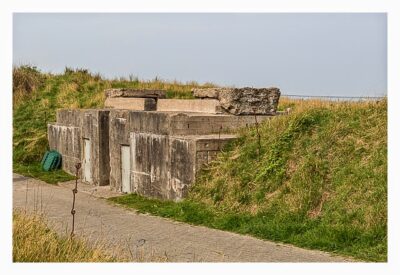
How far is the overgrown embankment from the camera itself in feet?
86.8

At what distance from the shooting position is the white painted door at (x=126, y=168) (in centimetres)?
1852

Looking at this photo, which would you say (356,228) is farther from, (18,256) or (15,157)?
(15,157)

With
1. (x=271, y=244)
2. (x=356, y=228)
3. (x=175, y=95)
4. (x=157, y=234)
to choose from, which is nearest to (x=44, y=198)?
(x=157, y=234)

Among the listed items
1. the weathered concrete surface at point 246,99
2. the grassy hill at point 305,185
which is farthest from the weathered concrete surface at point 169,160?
the weathered concrete surface at point 246,99

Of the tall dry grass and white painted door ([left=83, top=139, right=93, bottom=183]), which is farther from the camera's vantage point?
white painted door ([left=83, top=139, right=93, bottom=183])

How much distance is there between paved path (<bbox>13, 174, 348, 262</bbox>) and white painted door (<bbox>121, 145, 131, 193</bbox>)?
5.60 feet

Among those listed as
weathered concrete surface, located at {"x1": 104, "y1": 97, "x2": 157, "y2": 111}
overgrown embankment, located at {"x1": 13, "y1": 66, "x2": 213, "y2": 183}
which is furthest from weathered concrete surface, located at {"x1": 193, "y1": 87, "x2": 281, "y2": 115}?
overgrown embankment, located at {"x1": 13, "y1": 66, "x2": 213, "y2": 183}

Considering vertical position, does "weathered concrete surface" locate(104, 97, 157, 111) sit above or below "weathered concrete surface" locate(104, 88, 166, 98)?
below

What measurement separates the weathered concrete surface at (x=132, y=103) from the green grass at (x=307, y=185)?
192 inches

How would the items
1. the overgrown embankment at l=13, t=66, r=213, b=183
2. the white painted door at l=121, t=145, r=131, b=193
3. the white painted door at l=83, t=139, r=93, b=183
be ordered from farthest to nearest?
the overgrown embankment at l=13, t=66, r=213, b=183 < the white painted door at l=83, t=139, r=93, b=183 < the white painted door at l=121, t=145, r=131, b=193

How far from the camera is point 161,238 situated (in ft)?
39.0

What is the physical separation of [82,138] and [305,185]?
11.4 m

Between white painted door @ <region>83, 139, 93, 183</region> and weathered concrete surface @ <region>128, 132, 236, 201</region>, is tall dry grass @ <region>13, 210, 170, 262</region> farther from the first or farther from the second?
white painted door @ <region>83, 139, 93, 183</region>

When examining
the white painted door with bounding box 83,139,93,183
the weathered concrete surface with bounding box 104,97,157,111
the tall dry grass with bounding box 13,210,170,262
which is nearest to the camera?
the tall dry grass with bounding box 13,210,170,262
